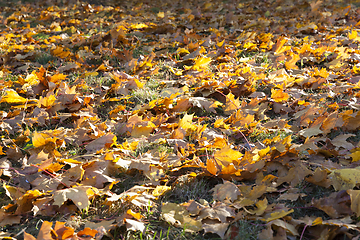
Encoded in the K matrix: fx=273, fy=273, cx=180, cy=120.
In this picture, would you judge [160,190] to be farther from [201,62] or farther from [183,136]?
[201,62]

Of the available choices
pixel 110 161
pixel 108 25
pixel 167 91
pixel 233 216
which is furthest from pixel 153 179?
pixel 108 25

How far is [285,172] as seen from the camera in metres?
1.57

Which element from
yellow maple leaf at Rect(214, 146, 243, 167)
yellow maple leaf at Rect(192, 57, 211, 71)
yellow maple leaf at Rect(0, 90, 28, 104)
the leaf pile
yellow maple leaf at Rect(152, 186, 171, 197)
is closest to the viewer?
the leaf pile

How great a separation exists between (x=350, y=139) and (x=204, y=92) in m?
1.14

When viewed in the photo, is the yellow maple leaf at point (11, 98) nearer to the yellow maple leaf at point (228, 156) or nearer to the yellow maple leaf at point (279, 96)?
the yellow maple leaf at point (228, 156)

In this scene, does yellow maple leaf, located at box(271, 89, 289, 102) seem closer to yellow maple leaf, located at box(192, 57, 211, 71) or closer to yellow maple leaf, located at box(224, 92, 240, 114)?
yellow maple leaf, located at box(224, 92, 240, 114)

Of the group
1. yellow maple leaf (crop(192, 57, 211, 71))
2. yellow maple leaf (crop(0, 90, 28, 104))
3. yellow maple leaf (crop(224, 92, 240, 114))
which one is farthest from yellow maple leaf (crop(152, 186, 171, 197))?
yellow maple leaf (crop(192, 57, 211, 71))

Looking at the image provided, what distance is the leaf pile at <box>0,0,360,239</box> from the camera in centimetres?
133

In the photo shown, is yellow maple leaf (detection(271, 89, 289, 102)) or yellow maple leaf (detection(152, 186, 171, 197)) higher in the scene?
yellow maple leaf (detection(271, 89, 289, 102))

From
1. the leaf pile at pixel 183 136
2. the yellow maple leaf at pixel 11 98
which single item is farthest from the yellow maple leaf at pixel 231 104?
the yellow maple leaf at pixel 11 98

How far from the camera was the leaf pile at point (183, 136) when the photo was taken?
1.33 meters

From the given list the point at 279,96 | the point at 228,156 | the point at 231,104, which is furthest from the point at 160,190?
the point at 279,96

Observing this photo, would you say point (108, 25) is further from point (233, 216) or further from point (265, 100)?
point (233, 216)

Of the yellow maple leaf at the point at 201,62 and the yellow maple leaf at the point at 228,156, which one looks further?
the yellow maple leaf at the point at 201,62
